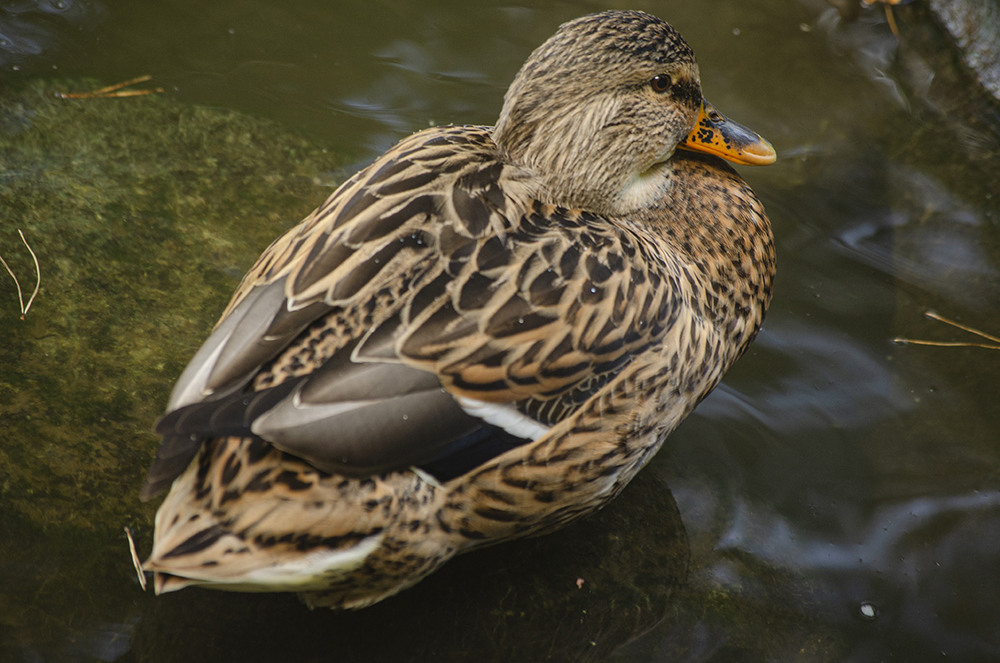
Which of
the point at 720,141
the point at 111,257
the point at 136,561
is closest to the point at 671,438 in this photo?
the point at 720,141

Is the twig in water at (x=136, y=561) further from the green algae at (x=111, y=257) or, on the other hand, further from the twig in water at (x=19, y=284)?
the twig in water at (x=19, y=284)

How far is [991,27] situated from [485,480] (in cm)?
387

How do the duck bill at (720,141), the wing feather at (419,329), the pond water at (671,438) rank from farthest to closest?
1. the duck bill at (720,141)
2. the pond water at (671,438)
3. the wing feather at (419,329)

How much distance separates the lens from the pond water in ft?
8.79

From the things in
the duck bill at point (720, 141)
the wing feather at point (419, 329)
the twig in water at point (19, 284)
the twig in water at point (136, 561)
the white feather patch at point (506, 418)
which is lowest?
the twig in water at point (136, 561)

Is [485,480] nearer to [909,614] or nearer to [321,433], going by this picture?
[321,433]

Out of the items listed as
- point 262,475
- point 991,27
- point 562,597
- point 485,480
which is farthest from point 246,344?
point 991,27

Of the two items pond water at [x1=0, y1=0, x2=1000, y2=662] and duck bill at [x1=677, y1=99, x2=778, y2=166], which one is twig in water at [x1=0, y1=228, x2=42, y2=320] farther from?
duck bill at [x1=677, y1=99, x2=778, y2=166]

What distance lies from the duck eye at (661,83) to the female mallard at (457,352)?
0.02 m

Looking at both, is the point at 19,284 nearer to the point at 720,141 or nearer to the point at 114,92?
the point at 114,92

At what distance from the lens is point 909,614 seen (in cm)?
290

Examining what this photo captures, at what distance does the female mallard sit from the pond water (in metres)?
0.39

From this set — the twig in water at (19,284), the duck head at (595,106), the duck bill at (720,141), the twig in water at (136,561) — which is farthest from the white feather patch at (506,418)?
the twig in water at (19,284)

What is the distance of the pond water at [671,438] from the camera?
8.79 ft
